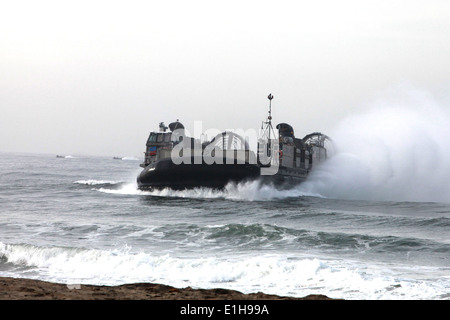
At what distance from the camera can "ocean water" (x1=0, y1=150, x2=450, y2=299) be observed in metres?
11.2

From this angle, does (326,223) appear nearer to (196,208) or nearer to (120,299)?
(196,208)

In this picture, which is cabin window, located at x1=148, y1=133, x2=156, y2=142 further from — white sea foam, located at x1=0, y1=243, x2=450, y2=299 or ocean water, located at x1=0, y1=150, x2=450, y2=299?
white sea foam, located at x1=0, y1=243, x2=450, y2=299

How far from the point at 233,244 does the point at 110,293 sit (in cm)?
725

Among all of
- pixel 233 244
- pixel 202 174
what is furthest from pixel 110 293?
pixel 202 174

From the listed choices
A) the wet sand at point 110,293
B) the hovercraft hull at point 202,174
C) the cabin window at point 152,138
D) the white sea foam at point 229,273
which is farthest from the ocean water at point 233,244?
the cabin window at point 152,138

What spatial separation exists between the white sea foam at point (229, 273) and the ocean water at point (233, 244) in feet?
0.07

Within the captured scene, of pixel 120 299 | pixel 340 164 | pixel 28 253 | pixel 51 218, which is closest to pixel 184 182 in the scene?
pixel 51 218

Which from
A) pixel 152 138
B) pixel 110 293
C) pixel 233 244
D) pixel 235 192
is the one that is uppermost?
pixel 152 138

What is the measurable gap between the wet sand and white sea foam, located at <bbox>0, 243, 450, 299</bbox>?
4.59ft

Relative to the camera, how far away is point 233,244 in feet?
51.7

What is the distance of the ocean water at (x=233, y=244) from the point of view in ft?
36.9

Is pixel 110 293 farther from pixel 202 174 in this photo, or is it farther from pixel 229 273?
pixel 202 174

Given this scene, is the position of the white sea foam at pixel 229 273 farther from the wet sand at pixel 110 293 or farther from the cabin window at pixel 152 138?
the cabin window at pixel 152 138
